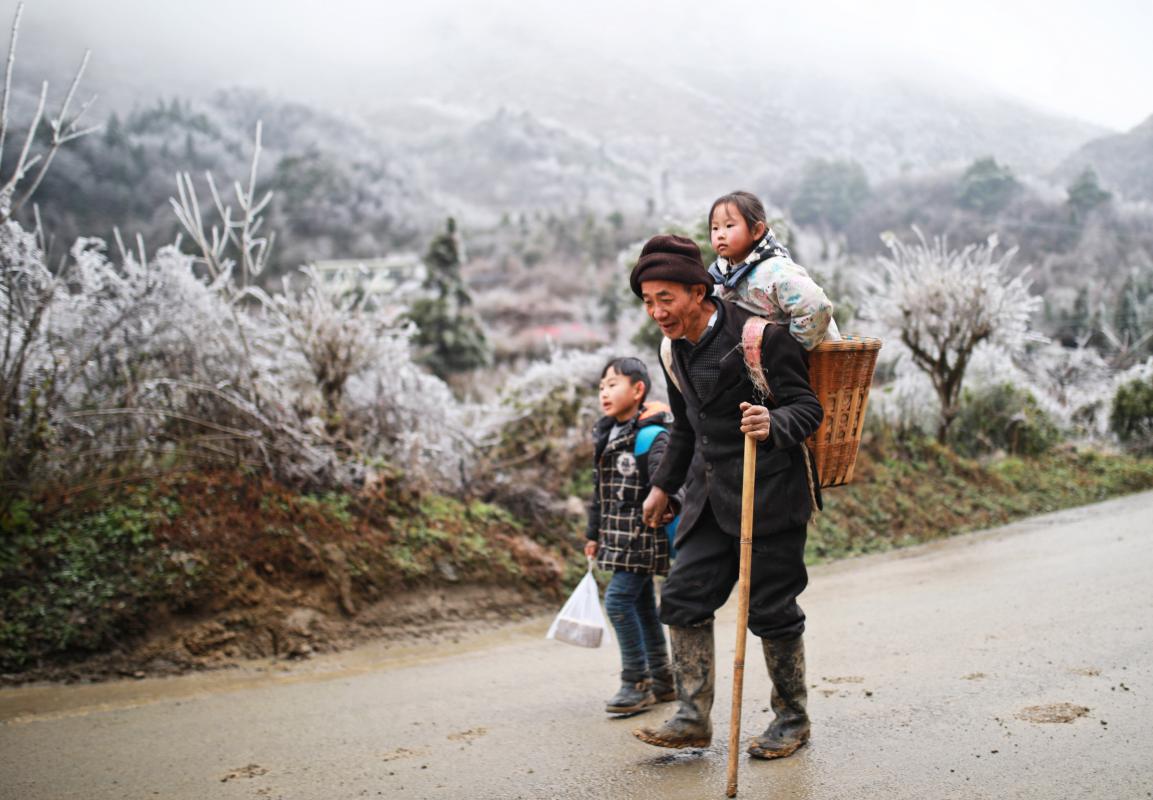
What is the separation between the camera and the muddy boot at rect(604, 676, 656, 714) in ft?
15.0

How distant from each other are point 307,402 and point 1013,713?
579 cm

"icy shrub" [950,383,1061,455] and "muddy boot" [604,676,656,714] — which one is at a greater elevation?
"muddy boot" [604,676,656,714]

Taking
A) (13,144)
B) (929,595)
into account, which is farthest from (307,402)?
(13,144)

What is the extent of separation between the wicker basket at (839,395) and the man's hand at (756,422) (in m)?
0.29

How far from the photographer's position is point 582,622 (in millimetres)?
4637

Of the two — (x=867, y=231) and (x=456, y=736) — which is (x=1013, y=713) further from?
(x=867, y=231)

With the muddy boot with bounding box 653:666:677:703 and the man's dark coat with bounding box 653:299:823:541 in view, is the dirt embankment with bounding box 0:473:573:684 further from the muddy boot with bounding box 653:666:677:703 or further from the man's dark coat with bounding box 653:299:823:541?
the man's dark coat with bounding box 653:299:823:541

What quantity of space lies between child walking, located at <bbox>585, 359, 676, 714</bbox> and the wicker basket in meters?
1.08

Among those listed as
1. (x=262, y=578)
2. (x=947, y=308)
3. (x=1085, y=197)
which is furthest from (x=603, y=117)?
(x=262, y=578)

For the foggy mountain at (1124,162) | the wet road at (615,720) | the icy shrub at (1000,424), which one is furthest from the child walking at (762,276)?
the foggy mountain at (1124,162)

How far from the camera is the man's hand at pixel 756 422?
3.50 metres

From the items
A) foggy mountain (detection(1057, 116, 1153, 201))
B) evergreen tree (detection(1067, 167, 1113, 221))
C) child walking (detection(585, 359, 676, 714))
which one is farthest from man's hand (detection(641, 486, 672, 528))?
evergreen tree (detection(1067, 167, 1113, 221))

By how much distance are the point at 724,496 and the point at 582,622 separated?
4.16 feet

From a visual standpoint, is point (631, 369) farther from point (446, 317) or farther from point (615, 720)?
point (446, 317)
